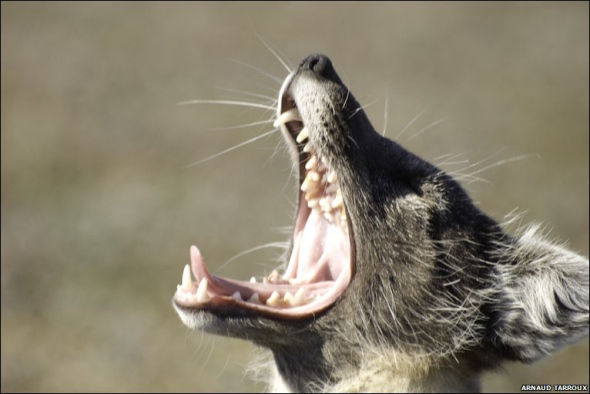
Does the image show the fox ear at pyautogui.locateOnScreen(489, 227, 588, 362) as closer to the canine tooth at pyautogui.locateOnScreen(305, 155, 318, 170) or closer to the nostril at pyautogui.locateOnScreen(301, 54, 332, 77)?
the canine tooth at pyautogui.locateOnScreen(305, 155, 318, 170)

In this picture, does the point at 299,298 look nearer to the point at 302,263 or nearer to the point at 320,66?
the point at 302,263

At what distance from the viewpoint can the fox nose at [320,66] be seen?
13.7 ft

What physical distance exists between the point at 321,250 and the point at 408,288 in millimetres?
571

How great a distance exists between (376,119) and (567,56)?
611 centimetres

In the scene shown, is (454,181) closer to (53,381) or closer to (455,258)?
(455,258)

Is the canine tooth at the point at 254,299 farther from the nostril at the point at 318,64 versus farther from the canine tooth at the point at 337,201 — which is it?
the nostril at the point at 318,64

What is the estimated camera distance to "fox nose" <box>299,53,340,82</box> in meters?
4.18

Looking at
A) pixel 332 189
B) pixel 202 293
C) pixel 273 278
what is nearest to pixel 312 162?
pixel 332 189

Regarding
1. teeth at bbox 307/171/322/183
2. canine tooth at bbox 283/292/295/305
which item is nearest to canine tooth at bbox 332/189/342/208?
teeth at bbox 307/171/322/183

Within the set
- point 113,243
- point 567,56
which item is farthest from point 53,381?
point 567,56

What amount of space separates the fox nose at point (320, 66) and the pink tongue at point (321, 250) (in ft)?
2.71

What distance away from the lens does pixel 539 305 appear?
422 centimetres

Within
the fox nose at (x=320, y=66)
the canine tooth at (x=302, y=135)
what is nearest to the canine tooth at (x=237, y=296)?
the canine tooth at (x=302, y=135)

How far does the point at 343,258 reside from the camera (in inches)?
177
